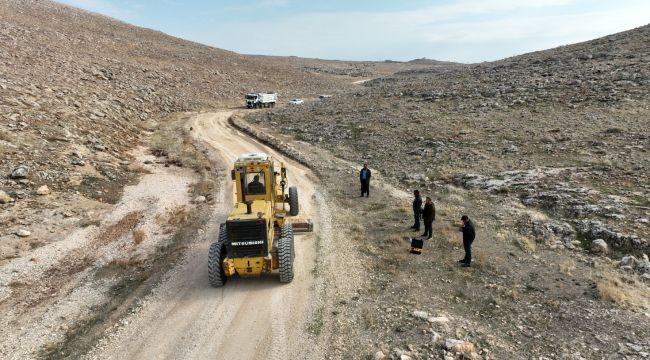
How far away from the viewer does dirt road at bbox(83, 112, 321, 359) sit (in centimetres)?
982

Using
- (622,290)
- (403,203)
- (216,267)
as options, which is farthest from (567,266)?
(216,267)

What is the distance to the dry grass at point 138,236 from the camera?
54.5ft

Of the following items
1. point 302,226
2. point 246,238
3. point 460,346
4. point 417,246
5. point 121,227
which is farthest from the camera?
point 121,227

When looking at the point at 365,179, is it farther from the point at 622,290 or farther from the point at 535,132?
the point at 535,132

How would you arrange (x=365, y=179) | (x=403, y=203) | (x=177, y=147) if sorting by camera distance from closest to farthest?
1. (x=403, y=203)
2. (x=365, y=179)
3. (x=177, y=147)

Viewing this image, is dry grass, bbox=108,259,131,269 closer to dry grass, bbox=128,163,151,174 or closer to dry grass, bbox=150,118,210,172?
dry grass, bbox=128,163,151,174

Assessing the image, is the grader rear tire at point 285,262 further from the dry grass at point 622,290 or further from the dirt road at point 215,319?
the dry grass at point 622,290

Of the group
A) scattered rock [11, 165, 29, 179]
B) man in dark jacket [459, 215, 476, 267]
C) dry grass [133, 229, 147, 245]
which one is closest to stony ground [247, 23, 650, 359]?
man in dark jacket [459, 215, 476, 267]

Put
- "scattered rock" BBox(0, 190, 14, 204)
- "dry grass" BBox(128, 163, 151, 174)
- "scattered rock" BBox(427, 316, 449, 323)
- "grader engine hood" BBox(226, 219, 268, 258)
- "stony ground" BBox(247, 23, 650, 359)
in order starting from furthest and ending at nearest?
"dry grass" BBox(128, 163, 151, 174) < "scattered rock" BBox(0, 190, 14, 204) < "grader engine hood" BBox(226, 219, 268, 258) < "scattered rock" BBox(427, 316, 449, 323) < "stony ground" BBox(247, 23, 650, 359)

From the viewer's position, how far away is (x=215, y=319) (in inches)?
433

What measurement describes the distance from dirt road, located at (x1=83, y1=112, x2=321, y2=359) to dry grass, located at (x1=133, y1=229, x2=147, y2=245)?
9.40 ft

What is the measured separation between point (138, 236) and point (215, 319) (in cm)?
743

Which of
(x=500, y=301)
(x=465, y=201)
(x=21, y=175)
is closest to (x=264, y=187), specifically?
(x=500, y=301)

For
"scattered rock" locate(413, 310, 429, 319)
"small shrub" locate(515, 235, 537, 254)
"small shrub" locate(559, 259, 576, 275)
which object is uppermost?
"small shrub" locate(515, 235, 537, 254)
